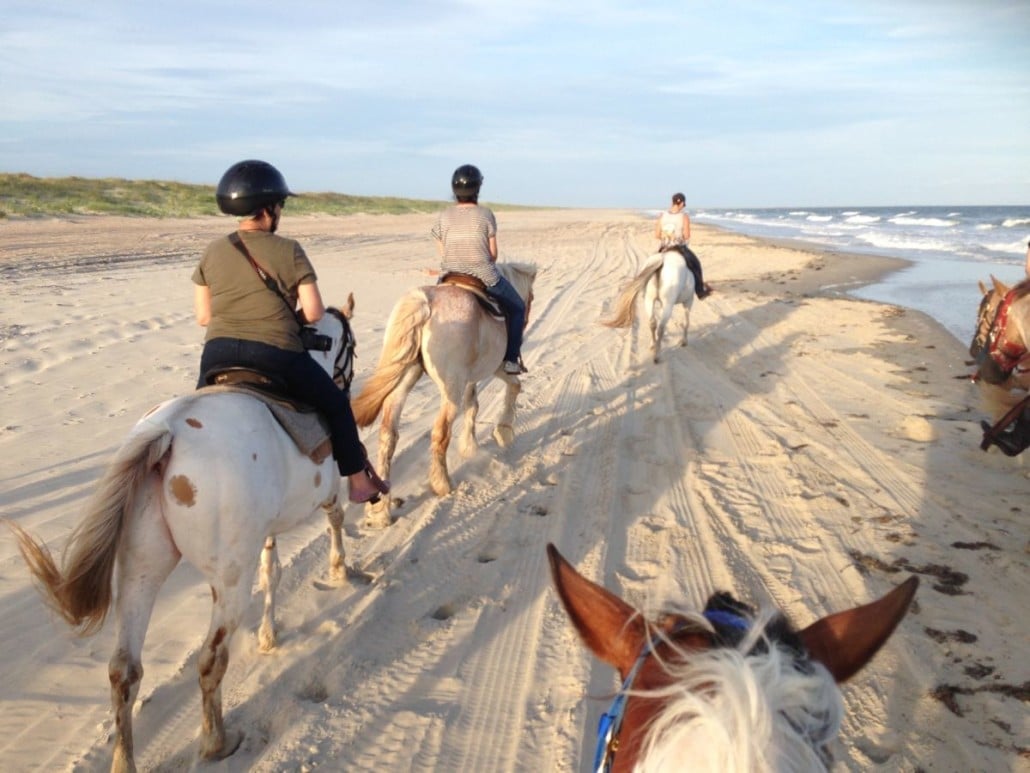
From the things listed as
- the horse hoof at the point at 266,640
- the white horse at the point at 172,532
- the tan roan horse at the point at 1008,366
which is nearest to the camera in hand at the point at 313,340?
the white horse at the point at 172,532

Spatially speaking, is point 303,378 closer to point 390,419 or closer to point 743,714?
point 390,419

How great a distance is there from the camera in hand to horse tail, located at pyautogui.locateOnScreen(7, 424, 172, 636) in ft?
3.38

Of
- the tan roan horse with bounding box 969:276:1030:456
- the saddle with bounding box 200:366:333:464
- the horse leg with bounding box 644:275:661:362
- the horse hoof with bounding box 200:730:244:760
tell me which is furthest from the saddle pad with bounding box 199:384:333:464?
the horse leg with bounding box 644:275:661:362

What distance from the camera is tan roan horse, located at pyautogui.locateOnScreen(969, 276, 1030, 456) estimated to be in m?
5.58

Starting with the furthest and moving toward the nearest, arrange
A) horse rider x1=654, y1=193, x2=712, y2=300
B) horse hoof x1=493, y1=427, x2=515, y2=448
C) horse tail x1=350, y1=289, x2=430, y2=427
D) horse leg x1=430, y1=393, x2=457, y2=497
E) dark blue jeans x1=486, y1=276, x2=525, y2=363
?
horse rider x1=654, y1=193, x2=712, y2=300, horse hoof x1=493, y1=427, x2=515, y2=448, dark blue jeans x1=486, y1=276, x2=525, y2=363, horse leg x1=430, y1=393, x2=457, y2=497, horse tail x1=350, y1=289, x2=430, y2=427

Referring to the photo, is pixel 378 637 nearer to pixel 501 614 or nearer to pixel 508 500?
pixel 501 614

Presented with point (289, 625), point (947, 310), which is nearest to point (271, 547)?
point (289, 625)

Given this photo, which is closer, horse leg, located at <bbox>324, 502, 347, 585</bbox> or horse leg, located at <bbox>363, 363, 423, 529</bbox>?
horse leg, located at <bbox>324, 502, 347, 585</bbox>

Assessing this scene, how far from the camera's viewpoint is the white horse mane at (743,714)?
45.8 inches

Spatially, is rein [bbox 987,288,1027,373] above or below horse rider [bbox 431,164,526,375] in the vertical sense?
below

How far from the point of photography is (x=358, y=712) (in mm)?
3359

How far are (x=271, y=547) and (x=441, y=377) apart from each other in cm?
221

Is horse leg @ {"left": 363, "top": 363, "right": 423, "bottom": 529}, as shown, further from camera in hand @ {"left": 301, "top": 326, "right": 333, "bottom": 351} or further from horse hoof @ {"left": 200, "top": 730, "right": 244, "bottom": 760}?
horse hoof @ {"left": 200, "top": 730, "right": 244, "bottom": 760}

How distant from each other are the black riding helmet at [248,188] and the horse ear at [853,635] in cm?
308
